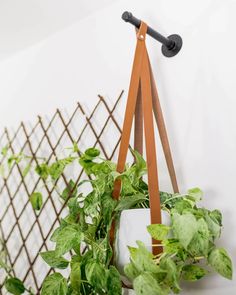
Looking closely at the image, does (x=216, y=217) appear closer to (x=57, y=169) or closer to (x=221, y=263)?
(x=221, y=263)

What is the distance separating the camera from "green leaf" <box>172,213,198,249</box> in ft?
2.61

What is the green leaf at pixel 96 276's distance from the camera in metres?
0.86

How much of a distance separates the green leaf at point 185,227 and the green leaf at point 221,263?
0.11 metres

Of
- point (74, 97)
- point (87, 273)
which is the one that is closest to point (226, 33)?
point (74, 97)

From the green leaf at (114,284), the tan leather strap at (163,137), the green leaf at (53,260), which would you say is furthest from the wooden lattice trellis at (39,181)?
the green leaf at (114,284)

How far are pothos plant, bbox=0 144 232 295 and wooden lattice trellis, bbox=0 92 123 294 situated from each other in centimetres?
37

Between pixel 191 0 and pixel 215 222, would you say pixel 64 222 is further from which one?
pixel 191 0

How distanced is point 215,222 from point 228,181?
19 centimetres

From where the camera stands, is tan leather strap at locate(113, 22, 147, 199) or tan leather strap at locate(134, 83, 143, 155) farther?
tan leather strap at locate(134, 83, 143, 155)

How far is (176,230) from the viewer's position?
82 cm

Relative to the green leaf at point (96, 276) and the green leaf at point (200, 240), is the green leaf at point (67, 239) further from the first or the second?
the green leaf at point (200, 240)

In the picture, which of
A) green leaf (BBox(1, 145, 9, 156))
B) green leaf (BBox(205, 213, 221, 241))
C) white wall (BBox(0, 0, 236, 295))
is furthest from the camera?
green leaf (BBox(1, 145, 9, 156))

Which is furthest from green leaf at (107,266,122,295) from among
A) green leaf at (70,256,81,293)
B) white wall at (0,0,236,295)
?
white wall at (0,0,236,295)

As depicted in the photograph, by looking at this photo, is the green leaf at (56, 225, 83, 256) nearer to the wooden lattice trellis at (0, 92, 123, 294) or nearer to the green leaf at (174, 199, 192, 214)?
the green leaf at (174, 199, 192, 214)
